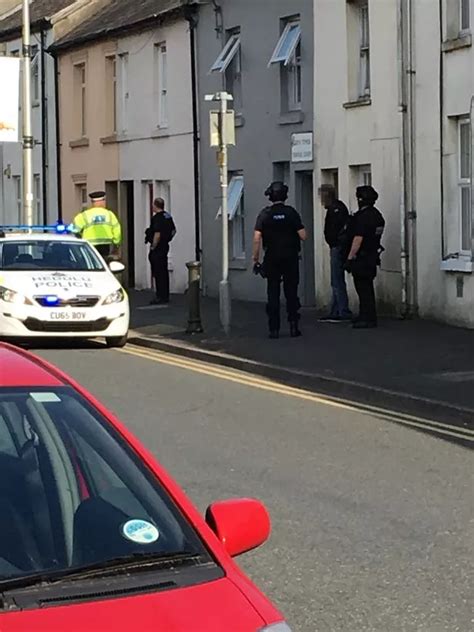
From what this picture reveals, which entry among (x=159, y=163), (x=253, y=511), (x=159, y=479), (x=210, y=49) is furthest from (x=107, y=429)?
(x=159, y=163)

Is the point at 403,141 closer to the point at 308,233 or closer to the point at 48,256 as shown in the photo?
the point at 308,233

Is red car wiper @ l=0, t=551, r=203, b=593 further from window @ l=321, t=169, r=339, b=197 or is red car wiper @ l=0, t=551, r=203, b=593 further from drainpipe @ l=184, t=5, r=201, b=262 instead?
drainpipe @ l=184, t=5, r=201, b=262

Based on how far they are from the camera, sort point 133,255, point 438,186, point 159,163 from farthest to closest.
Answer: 1. point 133,255
2. point 159,163
3. point 438,186

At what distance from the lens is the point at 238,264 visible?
26.9 metres

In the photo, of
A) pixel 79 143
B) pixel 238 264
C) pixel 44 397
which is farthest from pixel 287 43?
pixel 44 397

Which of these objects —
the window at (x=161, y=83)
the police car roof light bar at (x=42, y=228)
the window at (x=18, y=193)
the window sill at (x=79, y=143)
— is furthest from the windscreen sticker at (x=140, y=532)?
the window at (x=18, y=193)

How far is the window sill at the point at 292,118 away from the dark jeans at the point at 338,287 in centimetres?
446

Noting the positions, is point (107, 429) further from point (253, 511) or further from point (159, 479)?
point (253, 511)

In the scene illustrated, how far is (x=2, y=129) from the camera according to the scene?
91.4ft

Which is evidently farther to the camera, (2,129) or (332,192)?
(2,129)

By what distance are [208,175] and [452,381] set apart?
591 inches

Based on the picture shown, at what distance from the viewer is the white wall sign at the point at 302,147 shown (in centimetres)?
2404

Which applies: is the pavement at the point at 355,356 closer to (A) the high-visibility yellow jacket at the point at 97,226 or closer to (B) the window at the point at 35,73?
(A) the high-visibility yellow jacket at the point at 97,226

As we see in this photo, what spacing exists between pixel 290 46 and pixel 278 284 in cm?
732
